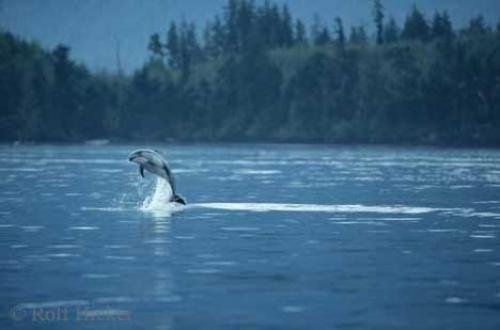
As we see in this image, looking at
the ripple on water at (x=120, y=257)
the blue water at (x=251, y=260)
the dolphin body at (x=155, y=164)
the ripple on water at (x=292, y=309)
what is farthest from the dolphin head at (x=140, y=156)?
the ripple on water at (x=292, y=309)

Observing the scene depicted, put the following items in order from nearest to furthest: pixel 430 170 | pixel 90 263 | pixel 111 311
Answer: pixel 111 311 < pixel 90 263 < pixel 430 170

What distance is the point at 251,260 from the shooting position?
28375 millimetres

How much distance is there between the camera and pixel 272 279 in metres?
25.4

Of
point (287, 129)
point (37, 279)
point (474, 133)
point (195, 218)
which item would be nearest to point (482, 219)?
point (195, 218)

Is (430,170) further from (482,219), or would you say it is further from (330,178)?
(482,219)

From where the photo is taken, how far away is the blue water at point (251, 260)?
70.8ft

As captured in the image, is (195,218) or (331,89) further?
(331,89)

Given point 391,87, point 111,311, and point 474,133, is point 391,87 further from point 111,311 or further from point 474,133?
point 111,311

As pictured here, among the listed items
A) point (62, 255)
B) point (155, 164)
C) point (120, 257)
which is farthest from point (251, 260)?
point (155, 164)

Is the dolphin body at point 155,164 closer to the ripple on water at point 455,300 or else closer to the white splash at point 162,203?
the white splash at point 162,203

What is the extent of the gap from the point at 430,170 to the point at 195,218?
43.2 metres

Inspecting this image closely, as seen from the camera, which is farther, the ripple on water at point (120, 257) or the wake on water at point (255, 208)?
the wake on water at point (255, 208)

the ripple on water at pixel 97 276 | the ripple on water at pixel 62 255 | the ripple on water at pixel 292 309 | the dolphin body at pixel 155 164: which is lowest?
the ripple on water at pixel 292 309

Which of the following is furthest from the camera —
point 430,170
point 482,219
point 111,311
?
point 430,170
